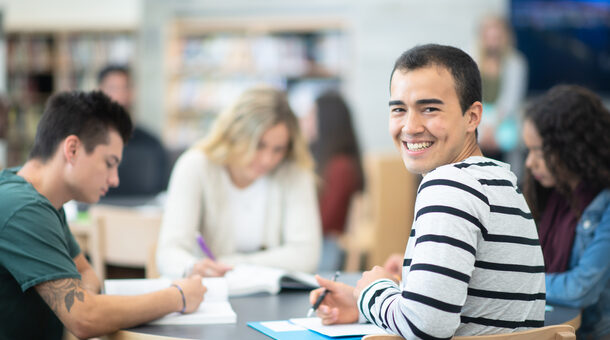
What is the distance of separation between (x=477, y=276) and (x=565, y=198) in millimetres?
870

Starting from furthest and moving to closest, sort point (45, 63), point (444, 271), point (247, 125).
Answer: point (45, 63)
point (247, 125)
point (444, 271)

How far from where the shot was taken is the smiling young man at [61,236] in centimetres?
137

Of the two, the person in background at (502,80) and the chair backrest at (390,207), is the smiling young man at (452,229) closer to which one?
the chair backrest at (390,207)

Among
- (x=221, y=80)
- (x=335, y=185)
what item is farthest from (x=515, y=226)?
(x=221, y=80)

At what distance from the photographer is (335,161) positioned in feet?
12.9

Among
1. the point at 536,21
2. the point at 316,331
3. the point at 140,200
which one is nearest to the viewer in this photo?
the point at 316,331

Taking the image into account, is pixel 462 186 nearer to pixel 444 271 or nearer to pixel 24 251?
pixel 444 271

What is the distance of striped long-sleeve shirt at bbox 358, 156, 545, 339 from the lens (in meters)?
1.08

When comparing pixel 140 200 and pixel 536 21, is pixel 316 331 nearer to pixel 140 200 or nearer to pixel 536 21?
pixel 140 200

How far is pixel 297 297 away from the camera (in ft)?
5.65

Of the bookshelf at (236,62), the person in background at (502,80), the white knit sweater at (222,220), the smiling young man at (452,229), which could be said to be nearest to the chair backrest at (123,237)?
the white knit sweater at (222,220)

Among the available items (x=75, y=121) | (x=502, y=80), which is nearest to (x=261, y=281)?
(x=75, y=121)

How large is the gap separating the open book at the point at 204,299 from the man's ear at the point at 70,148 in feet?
1.03

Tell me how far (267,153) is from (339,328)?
106 cm
